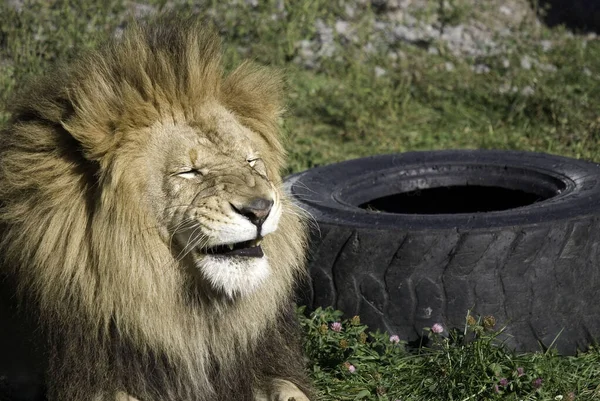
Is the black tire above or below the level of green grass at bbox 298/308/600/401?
above

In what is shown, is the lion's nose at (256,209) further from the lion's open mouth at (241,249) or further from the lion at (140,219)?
the lion's open mouth at (241,249)

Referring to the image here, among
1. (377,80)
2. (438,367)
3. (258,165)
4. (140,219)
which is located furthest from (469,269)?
(377,80)

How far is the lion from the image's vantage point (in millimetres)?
2715

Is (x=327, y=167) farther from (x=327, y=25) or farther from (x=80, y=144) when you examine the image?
(x=327, y=25)

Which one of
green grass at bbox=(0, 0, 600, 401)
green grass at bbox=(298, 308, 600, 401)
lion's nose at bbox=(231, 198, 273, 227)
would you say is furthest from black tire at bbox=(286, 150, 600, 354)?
green grass at bbox=(0, 0, 600, 401)

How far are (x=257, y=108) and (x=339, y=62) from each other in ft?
15.8

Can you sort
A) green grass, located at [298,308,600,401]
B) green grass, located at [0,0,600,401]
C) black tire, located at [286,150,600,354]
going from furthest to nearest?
1. green grass, located at [0,0,600,401]
2. black tire, located at [286,150,600,354]
3. green grass, located at [298,308,600,401]

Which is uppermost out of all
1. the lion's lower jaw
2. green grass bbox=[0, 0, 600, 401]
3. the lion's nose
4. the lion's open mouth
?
the lion's nose

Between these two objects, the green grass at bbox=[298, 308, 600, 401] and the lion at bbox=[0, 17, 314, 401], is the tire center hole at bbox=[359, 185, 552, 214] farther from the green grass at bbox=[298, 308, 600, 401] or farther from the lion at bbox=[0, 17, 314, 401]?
the lion at bbox=[0, 17, 314, 401]

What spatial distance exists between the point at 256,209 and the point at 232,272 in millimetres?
217

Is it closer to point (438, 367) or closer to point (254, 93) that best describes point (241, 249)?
point (254, 93)

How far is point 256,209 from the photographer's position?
2604mm

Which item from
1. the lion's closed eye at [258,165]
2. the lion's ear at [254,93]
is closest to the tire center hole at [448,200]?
the lion's ear at [254,93]

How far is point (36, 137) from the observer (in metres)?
2.79
